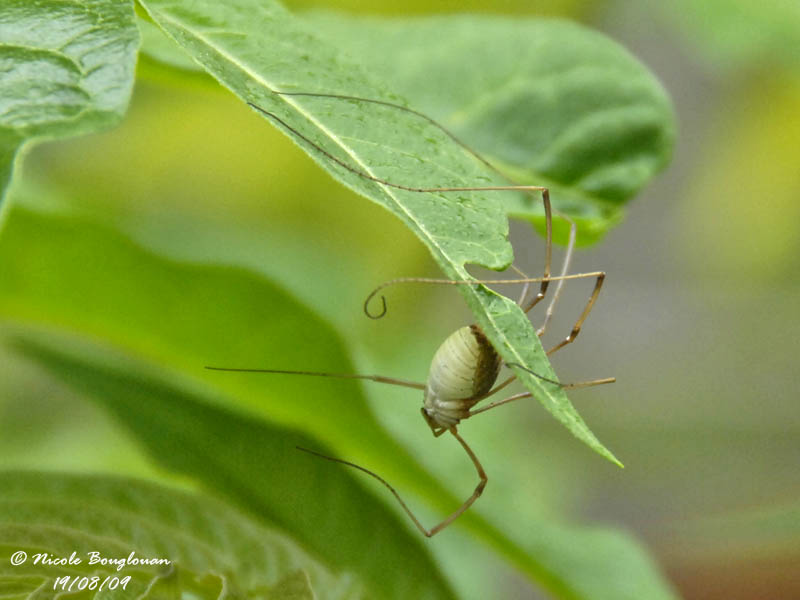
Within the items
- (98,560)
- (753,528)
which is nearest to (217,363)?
(98,560)

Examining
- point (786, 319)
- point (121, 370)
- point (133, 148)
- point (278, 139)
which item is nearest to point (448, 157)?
point (121, 370)

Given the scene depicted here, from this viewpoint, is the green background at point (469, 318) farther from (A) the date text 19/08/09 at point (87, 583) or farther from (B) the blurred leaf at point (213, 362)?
(A) the date text 19/08/09 at point (87, 583)

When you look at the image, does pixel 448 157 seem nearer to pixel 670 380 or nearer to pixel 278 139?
pixel 278 139

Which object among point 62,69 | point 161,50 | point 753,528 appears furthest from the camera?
point 753,528

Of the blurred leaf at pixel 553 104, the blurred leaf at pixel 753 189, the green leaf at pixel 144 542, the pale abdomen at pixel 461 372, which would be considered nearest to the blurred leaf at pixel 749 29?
the blurred leaf at pixel 753 189

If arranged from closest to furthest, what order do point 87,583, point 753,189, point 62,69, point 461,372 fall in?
point 62,69 < point 87,583 < point 461,372 < point 753,189

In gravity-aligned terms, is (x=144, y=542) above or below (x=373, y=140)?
below

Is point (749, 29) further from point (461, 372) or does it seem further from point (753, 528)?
point (461, 372)
